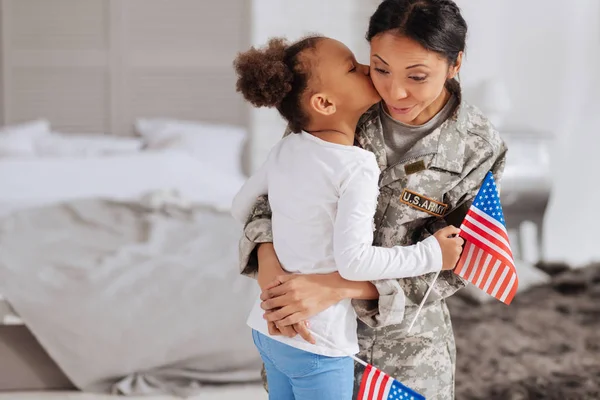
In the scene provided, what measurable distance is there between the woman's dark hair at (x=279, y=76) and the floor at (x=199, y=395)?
176cm

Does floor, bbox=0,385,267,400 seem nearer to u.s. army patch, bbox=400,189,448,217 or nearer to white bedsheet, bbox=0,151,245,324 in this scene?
white bedsheet, bbox=0,151,245,324

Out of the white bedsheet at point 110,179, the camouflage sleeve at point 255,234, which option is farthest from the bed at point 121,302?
the camouflage sleeve at point 255,234

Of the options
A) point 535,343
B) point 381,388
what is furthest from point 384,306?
point 535,343

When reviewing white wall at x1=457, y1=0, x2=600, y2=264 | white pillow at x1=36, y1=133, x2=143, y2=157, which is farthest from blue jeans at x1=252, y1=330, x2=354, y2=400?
white wall at x1=457, y1=0, x2=600, y2=264

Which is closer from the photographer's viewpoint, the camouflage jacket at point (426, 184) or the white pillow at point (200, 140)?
the camouflage jacket at point (426, 184)

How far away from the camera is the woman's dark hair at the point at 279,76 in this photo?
133 cm

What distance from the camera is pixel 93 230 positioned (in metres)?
3.56

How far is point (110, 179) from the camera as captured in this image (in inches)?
169

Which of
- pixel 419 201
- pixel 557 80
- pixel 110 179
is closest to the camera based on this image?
pixel 419 201

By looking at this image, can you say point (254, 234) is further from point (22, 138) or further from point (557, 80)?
point (557, 80)

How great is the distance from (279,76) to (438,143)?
29 centimetres

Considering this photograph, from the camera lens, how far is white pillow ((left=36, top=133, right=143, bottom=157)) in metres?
4.69

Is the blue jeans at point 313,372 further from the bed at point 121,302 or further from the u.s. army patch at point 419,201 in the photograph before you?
the bed at point 121,302

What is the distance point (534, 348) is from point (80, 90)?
11.5 feet
